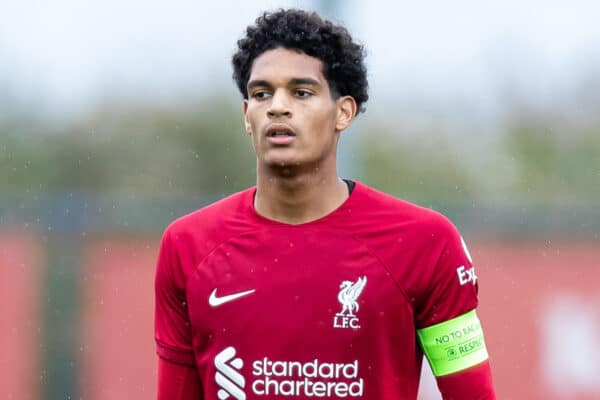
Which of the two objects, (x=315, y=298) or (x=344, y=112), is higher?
(x=344, y=112)

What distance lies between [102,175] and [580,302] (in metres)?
7.27

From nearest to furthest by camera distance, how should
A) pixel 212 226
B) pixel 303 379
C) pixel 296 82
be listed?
pixel 303 379
pixel 296 82
pixel 212 226

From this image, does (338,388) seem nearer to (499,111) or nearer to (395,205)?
(395,205)

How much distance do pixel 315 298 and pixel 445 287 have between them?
0.40 m

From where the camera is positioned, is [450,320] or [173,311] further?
[173,311]

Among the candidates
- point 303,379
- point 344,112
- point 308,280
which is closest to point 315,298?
point 308,280

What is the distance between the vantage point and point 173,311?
14.5 feet

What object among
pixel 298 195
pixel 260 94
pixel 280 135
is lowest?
pixel 298 195

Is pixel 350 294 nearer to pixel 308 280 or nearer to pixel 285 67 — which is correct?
pixel 308 280

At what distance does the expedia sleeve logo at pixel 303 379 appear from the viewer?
166 inches

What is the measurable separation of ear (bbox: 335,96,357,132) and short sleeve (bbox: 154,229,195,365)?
26.0 inches

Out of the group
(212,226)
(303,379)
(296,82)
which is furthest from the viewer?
(212,226)

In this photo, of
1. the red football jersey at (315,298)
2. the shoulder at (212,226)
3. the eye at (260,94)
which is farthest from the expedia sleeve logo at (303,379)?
the eye at (260,94)

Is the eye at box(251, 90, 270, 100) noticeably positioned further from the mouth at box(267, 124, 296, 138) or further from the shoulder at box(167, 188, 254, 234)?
the shoulder at box(167, 188, 254, 234)
